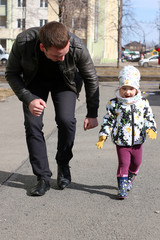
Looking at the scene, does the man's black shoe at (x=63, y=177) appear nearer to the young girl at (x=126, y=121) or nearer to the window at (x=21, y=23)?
the young girl at (x=126, y=121)

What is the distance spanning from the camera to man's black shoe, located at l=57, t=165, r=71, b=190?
4895mm

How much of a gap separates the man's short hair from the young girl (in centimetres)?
76

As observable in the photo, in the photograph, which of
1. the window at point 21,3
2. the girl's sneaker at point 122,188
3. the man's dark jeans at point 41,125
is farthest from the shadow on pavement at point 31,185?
the window at point 21,3

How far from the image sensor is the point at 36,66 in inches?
177

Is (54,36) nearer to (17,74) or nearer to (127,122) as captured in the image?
(17,74)

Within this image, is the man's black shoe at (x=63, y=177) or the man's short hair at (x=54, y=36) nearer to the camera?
the man's short hair at (x=54, y=36)

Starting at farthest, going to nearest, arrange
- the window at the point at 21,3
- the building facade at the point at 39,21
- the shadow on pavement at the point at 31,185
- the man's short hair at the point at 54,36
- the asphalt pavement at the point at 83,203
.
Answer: the building facade at the point at 39,21 < the window at the point at 21,3 < the shadow on pavement at the point at 31,185 < the man's short hair at the point at 54,36 < the asphalt pavement at the point at 83,203

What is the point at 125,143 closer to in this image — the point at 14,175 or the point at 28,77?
the point at 28,77

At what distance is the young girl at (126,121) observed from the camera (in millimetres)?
4516


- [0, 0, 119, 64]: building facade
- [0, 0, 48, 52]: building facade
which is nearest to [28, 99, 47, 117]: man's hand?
[0, 0, 119, 64]: building facade

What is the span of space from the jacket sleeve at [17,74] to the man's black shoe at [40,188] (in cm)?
77

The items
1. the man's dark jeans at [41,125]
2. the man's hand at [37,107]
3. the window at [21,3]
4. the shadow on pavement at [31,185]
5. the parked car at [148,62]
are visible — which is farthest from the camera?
the window at [21,3]

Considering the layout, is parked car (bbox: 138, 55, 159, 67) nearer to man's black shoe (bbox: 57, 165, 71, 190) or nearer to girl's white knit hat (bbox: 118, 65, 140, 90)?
man's black shoe (bbox: 57, 165, 71, 190)


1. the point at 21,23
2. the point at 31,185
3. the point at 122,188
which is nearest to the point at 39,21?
the point at 21,23
